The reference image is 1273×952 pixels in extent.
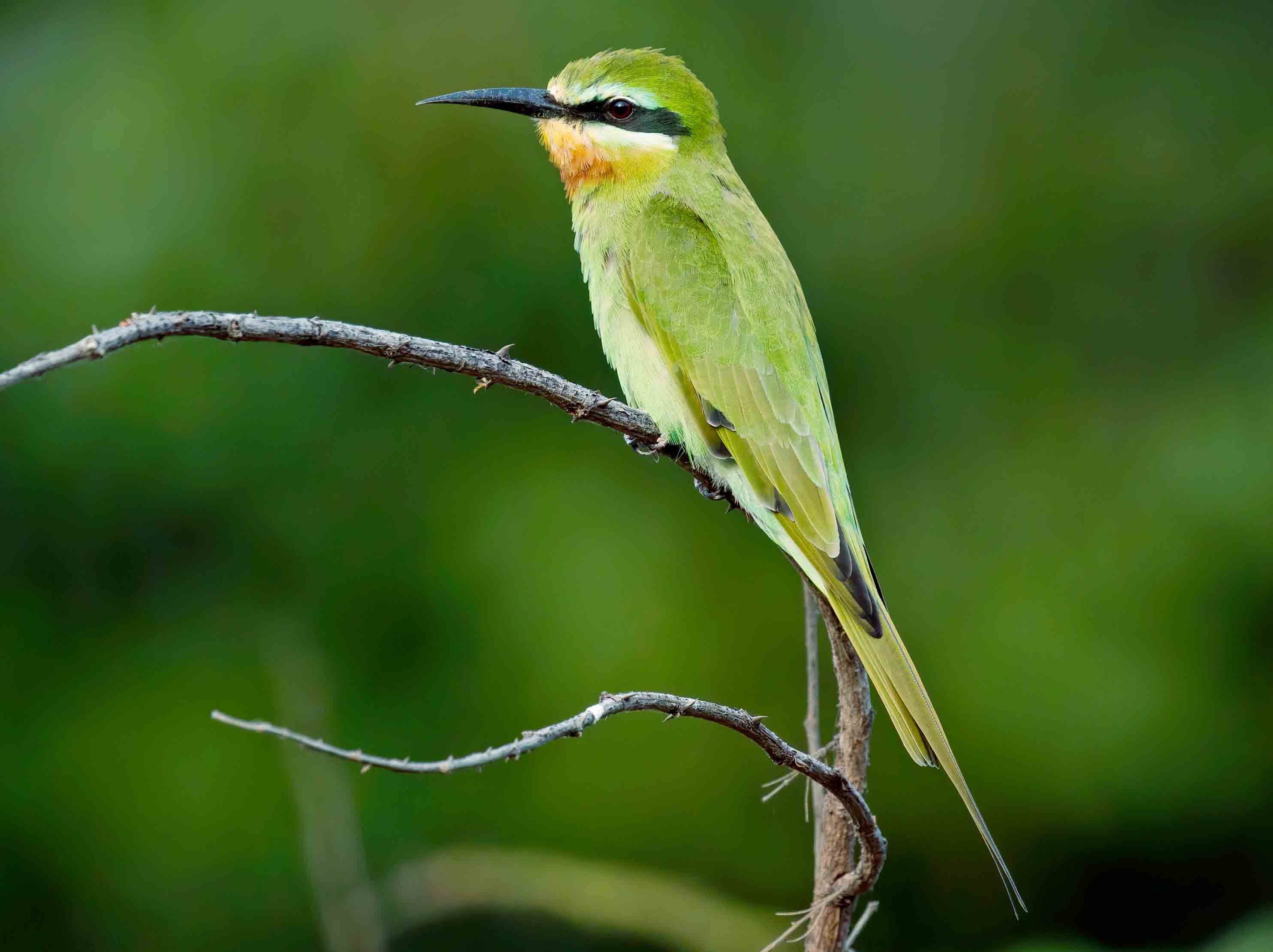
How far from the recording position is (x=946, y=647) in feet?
9.44

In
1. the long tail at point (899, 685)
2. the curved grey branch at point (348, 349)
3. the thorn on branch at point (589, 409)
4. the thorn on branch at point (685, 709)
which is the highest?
the curved grey branch at point (348, 349)

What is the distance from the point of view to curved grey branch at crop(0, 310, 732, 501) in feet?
3.37

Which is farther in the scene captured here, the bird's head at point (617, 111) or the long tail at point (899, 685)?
the bird's head at point (617, 111)

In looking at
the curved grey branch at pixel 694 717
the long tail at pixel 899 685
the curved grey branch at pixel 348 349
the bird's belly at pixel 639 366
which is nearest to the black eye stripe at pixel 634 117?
the bird's belly at pixel 639 366

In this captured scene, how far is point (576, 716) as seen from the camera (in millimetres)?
1177

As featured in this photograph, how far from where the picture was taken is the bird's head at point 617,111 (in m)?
2.37

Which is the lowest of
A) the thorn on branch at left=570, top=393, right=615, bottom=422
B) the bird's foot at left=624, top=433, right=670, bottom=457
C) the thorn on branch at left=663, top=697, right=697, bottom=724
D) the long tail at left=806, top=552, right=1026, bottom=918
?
the long tail at left=806, top=552, right=1026, bottom=918

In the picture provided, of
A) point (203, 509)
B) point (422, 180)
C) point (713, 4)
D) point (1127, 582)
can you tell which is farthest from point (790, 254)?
point (203, 509)

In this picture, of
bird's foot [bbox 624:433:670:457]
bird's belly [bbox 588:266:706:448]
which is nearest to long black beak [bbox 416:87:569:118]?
bird's belly [bbox 588:266:706:448]

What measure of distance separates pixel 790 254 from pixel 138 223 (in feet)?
5.04

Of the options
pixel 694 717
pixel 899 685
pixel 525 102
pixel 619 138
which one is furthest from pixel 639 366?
pixel 694 717

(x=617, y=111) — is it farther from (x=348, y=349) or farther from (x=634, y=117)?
(x=348, y=349)

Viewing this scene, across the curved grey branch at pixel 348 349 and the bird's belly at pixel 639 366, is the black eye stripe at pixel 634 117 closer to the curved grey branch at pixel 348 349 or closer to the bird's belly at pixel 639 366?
the bird's belly at pixel 639 366

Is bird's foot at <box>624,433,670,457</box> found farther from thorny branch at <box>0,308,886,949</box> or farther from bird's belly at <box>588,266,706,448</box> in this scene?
thorny branch at <box>0,308,886,949</box>
